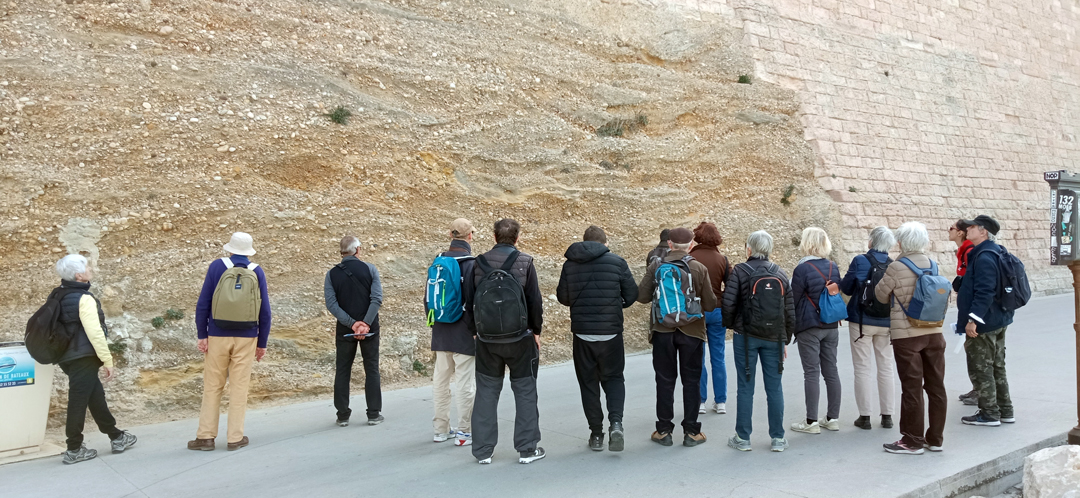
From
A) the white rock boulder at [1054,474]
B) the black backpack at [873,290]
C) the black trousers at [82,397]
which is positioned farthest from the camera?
the black backpack at [873,290]

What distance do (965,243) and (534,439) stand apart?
484cm

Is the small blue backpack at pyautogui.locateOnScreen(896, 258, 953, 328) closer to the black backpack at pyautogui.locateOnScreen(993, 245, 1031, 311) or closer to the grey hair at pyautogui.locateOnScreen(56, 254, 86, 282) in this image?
the black backpack at pyautogui.locateOnScreen(993, 245, 1031, 311)

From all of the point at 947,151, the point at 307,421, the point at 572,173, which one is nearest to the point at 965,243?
the point at 572,173

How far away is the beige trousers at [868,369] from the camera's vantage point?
578cm

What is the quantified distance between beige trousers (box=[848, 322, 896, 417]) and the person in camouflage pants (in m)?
0.74

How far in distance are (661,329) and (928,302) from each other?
188cm

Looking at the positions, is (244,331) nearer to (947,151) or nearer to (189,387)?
(189,387)

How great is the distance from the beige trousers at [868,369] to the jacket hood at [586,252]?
225cm

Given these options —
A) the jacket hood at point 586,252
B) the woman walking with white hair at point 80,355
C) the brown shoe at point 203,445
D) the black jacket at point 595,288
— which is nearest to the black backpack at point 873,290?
the black jacket at point 595,288

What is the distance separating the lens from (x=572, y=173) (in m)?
11.0

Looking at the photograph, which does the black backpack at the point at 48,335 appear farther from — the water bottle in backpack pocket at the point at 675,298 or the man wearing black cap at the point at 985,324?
the man wearing black cap at the point at 985,324

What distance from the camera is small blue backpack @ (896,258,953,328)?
497cm

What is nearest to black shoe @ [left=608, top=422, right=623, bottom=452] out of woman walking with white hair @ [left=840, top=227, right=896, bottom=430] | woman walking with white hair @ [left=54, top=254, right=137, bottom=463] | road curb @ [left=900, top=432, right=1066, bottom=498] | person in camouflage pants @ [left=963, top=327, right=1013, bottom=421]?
road curb @ [left=900, top=432, right=1066, bottom=498]

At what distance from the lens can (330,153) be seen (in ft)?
30.4
